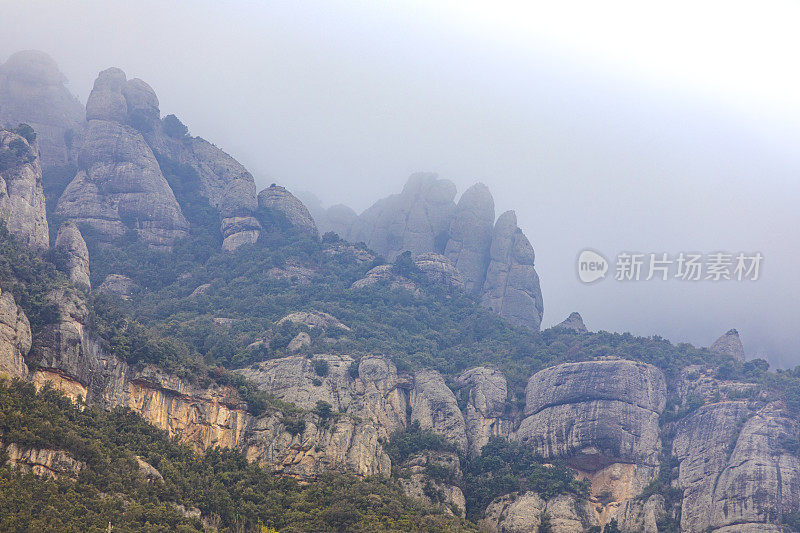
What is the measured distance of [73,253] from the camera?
76.6 meters

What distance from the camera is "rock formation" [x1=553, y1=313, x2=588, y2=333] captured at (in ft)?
331

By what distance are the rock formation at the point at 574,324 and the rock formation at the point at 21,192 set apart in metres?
59.8

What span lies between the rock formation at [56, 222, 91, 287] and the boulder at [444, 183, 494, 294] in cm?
5614

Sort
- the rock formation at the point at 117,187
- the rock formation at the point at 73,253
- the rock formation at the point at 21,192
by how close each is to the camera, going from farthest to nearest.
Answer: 1. the rock formation at the point at 117,187
2. the rock formation at the point at 73,253
3. the rock formation at the point at 21,192

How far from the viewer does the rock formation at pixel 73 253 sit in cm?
7400

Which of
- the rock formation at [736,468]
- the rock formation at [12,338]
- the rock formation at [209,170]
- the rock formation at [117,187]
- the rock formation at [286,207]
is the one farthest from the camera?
the rock formation at [286,207]

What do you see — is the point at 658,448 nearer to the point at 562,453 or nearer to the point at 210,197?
the point at 562,453

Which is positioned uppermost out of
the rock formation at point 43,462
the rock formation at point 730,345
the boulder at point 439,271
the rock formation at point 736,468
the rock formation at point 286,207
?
the rock formation at point 286,207

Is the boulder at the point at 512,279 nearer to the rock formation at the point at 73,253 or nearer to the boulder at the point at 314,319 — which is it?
the boulder at the point at 314,319

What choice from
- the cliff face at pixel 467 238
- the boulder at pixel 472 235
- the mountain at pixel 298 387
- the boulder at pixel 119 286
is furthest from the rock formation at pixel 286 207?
the boulder at pixel 119 286

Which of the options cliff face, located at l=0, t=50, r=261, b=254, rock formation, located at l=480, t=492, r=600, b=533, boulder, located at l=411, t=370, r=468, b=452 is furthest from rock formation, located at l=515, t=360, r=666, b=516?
cliff face, located at l=0, t=50, r=261, b=254

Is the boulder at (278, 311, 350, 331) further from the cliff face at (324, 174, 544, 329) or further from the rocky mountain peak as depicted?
the rocky mountain peak

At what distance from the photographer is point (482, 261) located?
122 m

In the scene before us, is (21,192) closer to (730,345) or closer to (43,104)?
(43,104)
